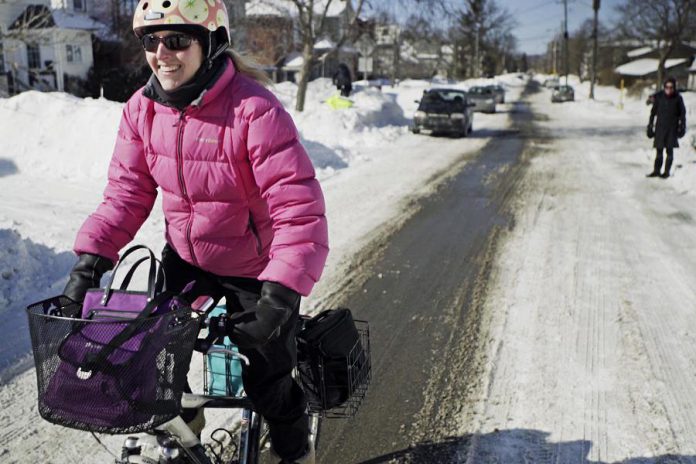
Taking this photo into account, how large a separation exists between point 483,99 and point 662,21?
29859 mm

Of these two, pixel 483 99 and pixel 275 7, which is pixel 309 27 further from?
pixel 483 99

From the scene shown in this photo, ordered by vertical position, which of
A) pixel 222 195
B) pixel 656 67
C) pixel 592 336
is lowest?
pixel 592 336

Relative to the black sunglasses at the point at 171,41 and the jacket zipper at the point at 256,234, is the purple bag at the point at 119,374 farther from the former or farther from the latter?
the black sunglasses at the point at 171,41

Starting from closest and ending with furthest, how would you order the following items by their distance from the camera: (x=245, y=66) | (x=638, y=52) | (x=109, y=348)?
(x=109, y=348)
(x=245, y=66)
(x=638, y=52)

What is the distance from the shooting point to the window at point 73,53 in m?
31.5

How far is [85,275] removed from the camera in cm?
216

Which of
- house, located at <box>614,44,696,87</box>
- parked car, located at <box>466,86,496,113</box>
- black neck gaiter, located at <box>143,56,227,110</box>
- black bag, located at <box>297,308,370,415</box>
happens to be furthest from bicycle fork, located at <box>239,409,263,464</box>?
house, located at <box>614,44,696,87</box>

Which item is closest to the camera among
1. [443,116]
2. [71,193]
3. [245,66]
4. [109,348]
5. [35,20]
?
[109,348]

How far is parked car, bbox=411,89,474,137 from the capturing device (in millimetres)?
20406

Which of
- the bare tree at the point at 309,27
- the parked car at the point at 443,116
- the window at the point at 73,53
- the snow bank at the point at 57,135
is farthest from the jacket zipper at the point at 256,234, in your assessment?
the window at the point at 73,53

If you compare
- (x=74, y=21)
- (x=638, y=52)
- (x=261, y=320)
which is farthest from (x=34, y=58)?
(x=638, y=52)

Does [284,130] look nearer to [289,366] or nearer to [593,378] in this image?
[289,366]

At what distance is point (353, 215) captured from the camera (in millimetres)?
8883

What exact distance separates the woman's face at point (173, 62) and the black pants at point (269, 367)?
712 millimetres
